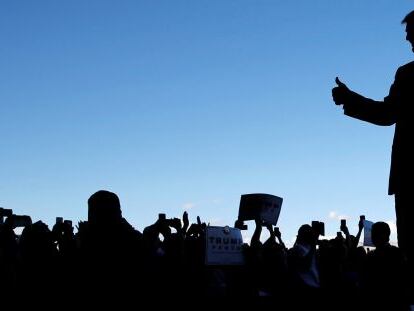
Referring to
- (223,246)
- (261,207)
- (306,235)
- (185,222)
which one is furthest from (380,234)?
(185,222)

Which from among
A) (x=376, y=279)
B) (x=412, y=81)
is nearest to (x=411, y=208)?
(x=412, y=81)

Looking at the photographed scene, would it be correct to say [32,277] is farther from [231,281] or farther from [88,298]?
[88,298]

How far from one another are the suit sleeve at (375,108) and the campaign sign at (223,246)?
19.6ft

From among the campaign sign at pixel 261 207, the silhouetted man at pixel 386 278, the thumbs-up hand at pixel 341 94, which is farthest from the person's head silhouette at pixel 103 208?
the campaign sign at pixel 261 207

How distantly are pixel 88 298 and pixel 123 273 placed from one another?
35cm

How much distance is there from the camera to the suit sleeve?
2.78 meters

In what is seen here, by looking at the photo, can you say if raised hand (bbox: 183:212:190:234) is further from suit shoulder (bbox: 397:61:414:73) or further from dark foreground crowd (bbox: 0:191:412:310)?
suit shoulder (bbox: 397:61:414:73)

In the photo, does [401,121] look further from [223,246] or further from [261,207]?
[261,207]

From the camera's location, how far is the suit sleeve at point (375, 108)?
109 inches

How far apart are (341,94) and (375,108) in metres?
0.19

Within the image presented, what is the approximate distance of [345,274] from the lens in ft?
34.1

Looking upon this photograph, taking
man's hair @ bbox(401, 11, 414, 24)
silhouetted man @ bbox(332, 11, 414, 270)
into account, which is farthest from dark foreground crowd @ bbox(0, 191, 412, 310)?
man's hair @ bbox(401, 11, 414, 24)

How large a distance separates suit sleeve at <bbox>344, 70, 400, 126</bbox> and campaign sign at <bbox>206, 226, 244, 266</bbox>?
598 cm

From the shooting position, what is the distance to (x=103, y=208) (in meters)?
5.02
